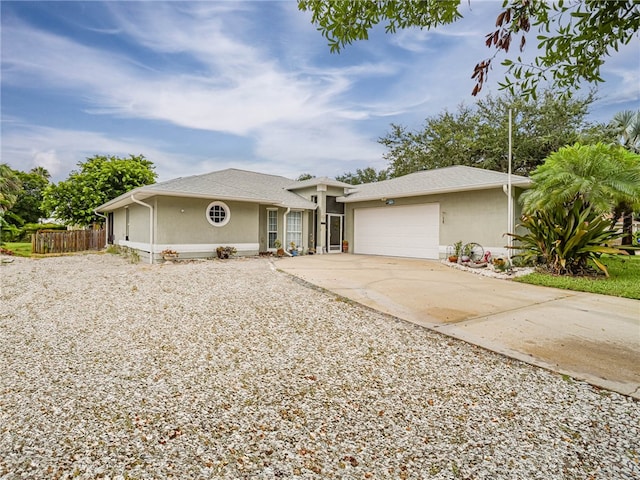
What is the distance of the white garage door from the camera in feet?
44.9

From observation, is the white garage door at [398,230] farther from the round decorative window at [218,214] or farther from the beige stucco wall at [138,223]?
the beige stucco wall at [138,223]

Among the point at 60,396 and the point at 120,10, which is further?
the point at 120,10

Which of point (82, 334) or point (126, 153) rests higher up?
point (126, 153)

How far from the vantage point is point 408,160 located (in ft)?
87.0

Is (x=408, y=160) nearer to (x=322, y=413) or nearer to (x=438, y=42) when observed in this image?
(x=438, y=42)

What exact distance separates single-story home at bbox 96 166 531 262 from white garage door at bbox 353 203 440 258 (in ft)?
0.14

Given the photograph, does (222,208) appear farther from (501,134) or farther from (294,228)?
(501,134)

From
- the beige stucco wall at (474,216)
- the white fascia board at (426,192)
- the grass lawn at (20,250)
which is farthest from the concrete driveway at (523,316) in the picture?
the grass lawn at (20,250)

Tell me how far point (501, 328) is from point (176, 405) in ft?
13.9

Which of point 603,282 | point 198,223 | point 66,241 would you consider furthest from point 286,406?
point 66,241

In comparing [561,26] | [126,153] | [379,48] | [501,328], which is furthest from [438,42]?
[126,153]

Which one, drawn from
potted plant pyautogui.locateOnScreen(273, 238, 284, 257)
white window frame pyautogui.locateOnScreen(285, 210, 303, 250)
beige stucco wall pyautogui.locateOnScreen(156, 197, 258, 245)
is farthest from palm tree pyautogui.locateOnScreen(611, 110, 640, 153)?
beige stucco wall pyautogui.locateOnScreen(156, 197, 258, 245)

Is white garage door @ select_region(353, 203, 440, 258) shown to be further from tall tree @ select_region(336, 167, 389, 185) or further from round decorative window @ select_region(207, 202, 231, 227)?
tall tree @ select_region(336, 167, 389, 185)

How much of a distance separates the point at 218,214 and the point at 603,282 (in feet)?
39.6
